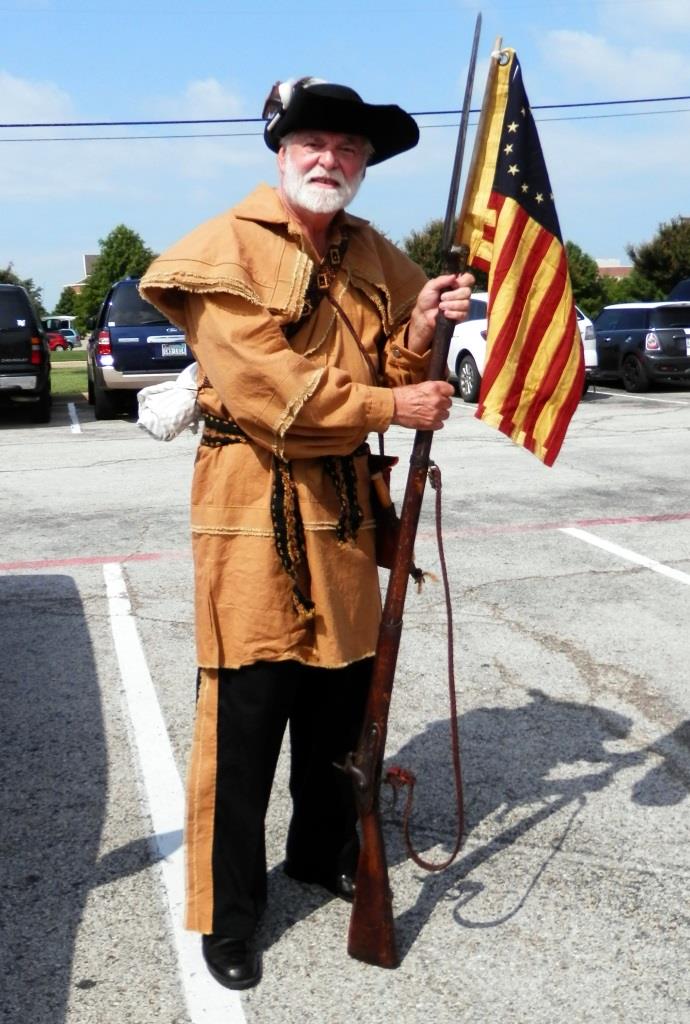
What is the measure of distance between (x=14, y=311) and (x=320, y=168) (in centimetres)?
1357

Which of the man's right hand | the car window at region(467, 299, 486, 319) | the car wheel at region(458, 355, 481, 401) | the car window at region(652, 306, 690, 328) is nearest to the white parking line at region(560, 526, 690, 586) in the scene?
the man's right hand

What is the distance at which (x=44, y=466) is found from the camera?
11688mm

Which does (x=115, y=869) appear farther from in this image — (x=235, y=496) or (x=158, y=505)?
(x=158, y=505)

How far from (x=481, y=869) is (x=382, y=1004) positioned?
730 mm

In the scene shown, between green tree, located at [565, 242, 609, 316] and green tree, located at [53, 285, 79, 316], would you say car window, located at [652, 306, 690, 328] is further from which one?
green tree, located at [53, 285, 79, 316]

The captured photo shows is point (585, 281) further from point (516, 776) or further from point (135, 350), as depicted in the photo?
point (516, 776)

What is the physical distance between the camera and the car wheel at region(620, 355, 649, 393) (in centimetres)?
1909

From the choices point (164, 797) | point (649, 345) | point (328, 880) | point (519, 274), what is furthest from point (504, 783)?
point (649, 345)

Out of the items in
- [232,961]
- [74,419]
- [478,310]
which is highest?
[478,310]

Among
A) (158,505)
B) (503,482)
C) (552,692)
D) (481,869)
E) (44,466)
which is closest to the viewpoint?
(481,869)

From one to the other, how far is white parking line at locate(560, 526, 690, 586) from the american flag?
381 cm

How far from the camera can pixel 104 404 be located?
16.6 metres

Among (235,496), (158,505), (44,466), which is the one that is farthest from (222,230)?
(44,466)

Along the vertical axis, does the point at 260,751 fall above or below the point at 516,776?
above
